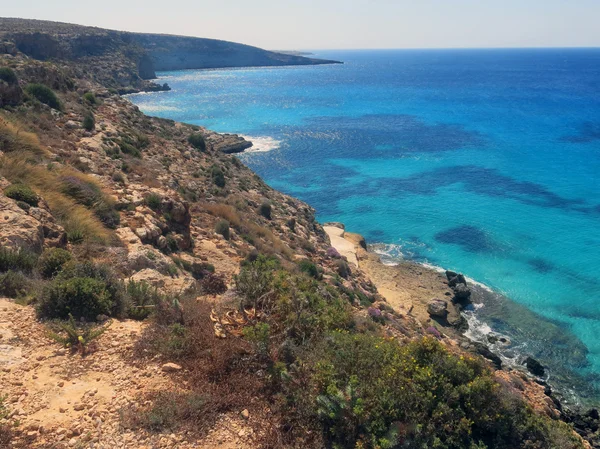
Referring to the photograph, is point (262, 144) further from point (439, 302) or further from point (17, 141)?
point (17, 141)

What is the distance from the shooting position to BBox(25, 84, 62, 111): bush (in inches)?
898

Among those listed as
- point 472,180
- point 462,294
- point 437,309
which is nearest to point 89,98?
point 437,309

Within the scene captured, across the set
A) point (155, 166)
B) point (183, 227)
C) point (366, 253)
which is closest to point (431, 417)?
point (183, 227)

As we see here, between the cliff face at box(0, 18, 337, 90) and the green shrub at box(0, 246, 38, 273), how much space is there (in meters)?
38.9

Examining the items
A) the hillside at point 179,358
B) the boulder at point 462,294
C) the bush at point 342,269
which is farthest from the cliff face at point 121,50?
the boulder at point 462,294

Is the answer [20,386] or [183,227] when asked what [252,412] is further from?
[183,227]

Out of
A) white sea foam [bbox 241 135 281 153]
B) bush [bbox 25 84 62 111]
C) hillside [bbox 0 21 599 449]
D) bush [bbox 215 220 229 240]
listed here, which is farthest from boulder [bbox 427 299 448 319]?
white sea foam [bbox 241 135 281 153]

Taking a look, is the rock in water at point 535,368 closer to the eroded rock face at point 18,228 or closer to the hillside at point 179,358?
the hillside at point 179,358

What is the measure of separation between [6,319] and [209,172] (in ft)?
69.6

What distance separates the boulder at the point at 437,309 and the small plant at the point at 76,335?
21.5m

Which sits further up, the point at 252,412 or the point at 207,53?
the point at 207,53

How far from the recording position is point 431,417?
6.88m

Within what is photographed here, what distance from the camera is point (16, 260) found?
31.0 ft

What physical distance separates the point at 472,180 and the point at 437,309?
28845 millimetres
